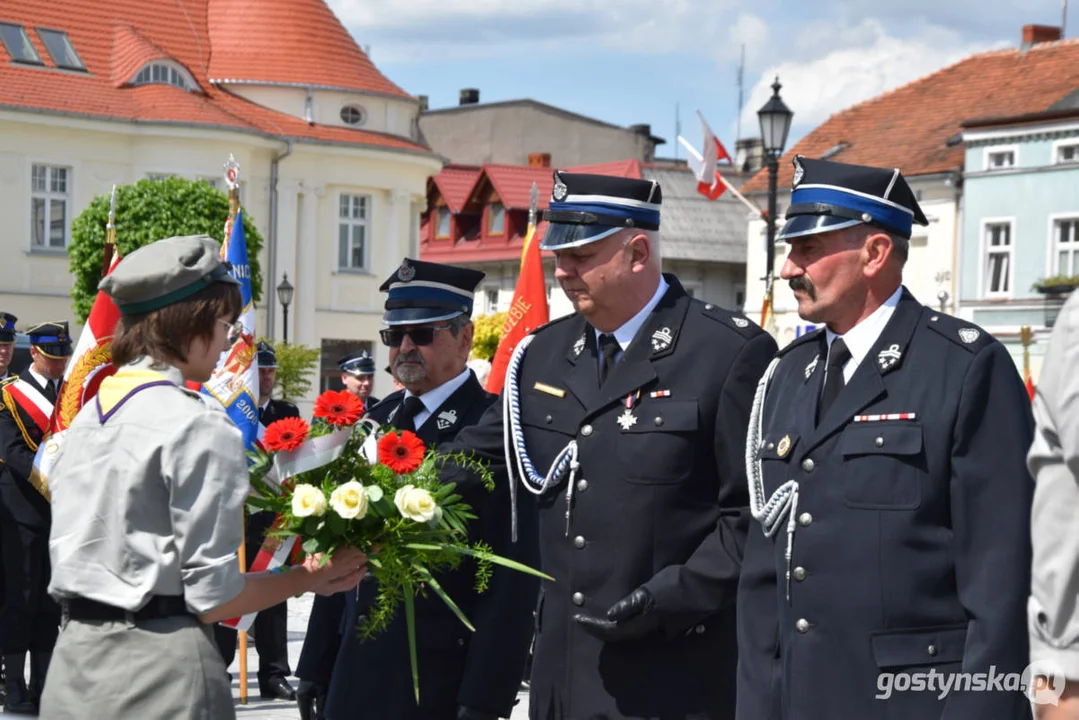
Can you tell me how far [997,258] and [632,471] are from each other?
131 ft

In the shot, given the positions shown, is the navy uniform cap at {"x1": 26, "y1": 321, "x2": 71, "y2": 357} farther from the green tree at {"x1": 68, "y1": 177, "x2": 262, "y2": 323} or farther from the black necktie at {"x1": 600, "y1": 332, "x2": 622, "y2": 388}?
the green tree at {"x1": 68, "y1": 177, "x2": 262, "y2": 323}

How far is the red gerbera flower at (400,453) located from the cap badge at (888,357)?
1.31 metres

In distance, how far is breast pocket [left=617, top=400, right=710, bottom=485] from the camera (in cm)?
464

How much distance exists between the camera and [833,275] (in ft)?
13.9

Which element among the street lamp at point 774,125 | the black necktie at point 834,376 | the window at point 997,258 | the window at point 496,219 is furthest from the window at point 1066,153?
the black necktie at point 834,376

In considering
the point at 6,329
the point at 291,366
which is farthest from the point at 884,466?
the point at 291,366

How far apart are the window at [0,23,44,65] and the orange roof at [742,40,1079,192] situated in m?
19.9

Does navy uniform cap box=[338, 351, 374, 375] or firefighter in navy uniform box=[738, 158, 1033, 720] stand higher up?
firefighter in navy uniform box=[738, 158, 1033, 720]

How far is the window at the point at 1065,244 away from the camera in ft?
134

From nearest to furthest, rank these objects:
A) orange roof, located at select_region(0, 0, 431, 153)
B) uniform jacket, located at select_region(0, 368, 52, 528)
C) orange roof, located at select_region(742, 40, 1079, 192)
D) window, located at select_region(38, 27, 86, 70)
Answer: uniform jacket, located at select_region(0, 368, 52, 528)
orange roof, located at select_region(0, 0, 431, 153)
window, located at select_region(38, 27, 86, 70)
orange roof, located at select_region(742, 40, 1079, 192)

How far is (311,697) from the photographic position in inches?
235

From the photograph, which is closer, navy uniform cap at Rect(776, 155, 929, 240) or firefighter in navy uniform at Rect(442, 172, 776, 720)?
navy uniform cap at Rect(776, 155, 929, 240)

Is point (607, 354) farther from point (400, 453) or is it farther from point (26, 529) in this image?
point (26, 529)

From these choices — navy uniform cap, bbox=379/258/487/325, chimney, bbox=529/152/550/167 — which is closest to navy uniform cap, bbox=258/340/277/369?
navy uniform cap, bbox=379/258/487/325
